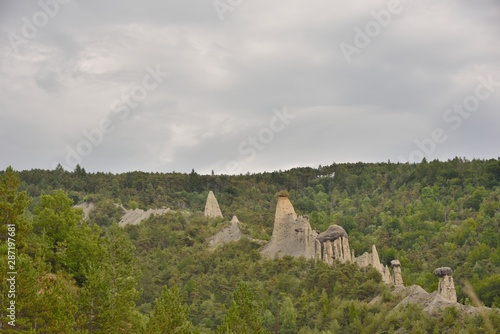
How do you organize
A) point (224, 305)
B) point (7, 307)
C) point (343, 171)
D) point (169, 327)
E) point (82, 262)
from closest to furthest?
point (7, 307) < point (169, 327) < point (82, 262) < point (224, 305) < point (343, 171)

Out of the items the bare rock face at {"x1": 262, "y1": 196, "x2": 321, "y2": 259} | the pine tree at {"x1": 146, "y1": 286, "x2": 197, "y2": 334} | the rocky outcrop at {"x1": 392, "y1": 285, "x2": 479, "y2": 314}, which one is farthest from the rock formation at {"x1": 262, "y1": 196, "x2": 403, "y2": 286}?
the pine tree at {"x1": 146, "y1": 286, "x2": 197, "y2": 334}

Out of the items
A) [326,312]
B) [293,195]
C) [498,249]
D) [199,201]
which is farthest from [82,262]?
[293,195]

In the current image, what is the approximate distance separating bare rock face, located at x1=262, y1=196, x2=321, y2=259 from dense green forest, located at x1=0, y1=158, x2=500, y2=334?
1.24 metres

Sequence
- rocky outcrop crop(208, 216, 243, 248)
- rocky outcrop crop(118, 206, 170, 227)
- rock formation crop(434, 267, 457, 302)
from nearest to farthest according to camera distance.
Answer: rock formation crop(434, 267, 457, 302)
rocky outcrop crop(208, 216, 243, 248)
rocky outcrop crop(118, 206, 170, 227)

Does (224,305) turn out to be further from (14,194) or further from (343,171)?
(343,171)

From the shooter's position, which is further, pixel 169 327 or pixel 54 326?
pixel 169 327

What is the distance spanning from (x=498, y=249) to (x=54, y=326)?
156 feet

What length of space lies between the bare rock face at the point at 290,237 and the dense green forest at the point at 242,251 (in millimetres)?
1244

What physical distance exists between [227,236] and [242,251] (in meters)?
5.79

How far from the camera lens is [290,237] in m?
69.3

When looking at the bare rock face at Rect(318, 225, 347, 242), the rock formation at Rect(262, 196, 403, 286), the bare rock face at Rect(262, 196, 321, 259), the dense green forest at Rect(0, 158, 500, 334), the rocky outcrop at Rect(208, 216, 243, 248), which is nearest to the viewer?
the dense green forest at Rect(0, 158, 500, 334)

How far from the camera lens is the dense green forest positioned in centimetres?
3603

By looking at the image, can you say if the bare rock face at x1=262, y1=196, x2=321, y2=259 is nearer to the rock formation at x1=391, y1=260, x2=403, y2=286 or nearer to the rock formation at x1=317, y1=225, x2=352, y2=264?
the rock formation at x1=317, y1=225, x2=352, y2=264

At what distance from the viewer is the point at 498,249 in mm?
70625
